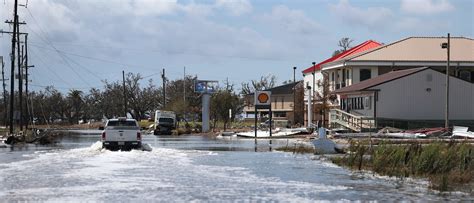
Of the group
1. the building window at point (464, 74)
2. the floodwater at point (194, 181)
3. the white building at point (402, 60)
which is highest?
the white building at point (402, 60)

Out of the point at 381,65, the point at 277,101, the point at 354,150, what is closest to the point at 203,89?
the point at 381,65

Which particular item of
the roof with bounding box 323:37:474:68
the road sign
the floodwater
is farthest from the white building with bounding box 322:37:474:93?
the floodwater

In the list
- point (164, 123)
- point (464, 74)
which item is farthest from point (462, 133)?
point (164, 123)

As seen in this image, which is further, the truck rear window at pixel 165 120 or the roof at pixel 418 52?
the truck rear window at pixel 165 120

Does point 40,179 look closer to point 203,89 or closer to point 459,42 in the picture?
point 203,89

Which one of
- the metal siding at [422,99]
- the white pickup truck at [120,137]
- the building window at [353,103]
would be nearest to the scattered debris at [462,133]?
the metal siding at [422,99]

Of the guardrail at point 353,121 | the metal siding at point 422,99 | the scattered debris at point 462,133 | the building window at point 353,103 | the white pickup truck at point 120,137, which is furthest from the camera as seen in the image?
the building window at point 353,103

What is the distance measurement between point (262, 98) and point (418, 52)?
2645 cm

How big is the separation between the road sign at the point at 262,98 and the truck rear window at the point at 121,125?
23.5 m

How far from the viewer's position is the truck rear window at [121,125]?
34.5 meters

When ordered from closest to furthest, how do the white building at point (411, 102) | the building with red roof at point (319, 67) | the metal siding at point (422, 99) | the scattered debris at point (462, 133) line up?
the scattered debris at point (462, 133)
the white building at point (411, 102)
the metal siding at point (422, 99)
the building with red roof at point (319, 67)

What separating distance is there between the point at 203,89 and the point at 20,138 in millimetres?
32111

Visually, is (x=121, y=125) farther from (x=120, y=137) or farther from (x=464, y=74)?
(x=464, y=74)

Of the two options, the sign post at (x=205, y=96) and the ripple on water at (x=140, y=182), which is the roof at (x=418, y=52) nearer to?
the sign post at (x=205, y=96)
